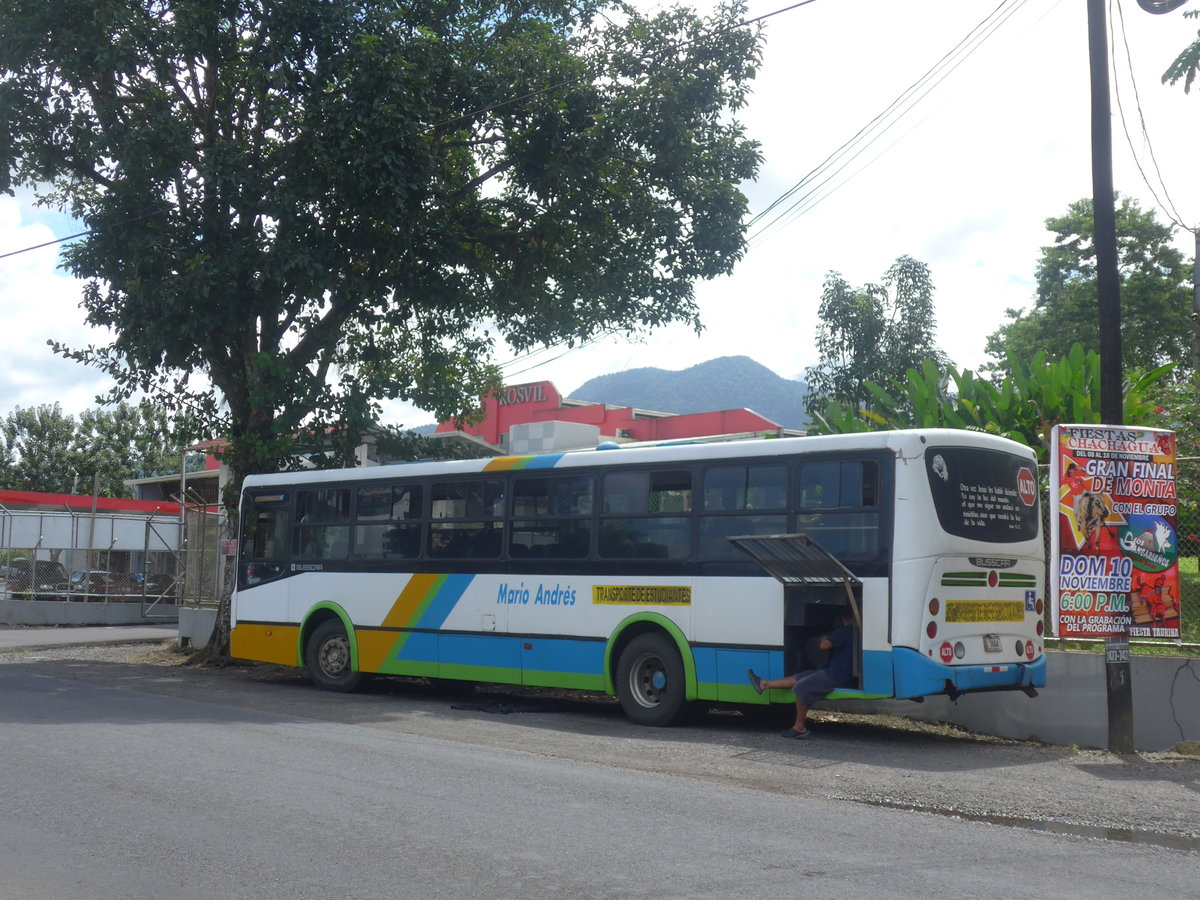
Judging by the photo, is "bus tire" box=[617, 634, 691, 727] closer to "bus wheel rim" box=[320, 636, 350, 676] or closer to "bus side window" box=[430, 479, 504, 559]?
"bus side window" box=[430, 479, 504, 559]

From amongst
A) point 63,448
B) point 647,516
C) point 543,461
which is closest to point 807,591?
point 647,516

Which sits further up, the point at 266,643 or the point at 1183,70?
the point at 1183,70

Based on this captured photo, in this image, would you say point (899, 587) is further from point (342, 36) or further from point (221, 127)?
point (221, 127)

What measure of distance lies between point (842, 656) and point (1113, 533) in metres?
2.73

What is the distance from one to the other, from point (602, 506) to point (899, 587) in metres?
3.66

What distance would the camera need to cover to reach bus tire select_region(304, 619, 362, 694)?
15.8 m

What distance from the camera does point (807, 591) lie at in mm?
11438

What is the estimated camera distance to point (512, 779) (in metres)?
8.65

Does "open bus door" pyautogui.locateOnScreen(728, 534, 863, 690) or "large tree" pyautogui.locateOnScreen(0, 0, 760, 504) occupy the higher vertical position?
"large tree" pyautogui.locateOnScreen(0, 0, 760, 504)

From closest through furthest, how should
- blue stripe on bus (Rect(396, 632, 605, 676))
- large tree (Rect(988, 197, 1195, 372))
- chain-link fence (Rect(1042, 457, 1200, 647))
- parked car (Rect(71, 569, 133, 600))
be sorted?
1. chain-link fence (Rect(1042, 457, 1200, 647))
2. blue stripe on bus (Rect(396, 632, 605, 676))
3. parked car (Rect(71, 569, 133, 600))
4. large tree (Rect(988, 197, 1195, 372))

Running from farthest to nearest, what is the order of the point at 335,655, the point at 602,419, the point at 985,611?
the point at 602,419 < the point at 335,655 < the point at 985,611

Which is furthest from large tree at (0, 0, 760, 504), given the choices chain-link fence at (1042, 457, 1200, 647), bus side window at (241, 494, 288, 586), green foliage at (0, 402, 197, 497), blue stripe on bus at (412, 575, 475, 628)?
green foliage at (0, 402, 197, 497)

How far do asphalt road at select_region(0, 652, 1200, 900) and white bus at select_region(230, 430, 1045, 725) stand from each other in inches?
33.6

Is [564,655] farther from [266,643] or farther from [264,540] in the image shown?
[264,540]
